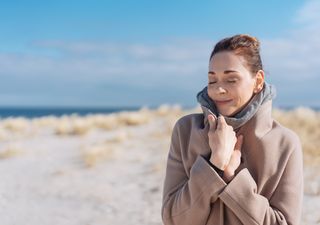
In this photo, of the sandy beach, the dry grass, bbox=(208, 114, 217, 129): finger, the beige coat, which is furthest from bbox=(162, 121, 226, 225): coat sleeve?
the dry grass

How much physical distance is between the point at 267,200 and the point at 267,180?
10cm

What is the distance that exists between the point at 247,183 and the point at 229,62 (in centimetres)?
53

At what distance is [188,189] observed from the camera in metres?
2.15

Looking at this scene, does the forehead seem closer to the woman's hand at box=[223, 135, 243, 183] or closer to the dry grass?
the woman's hand at box=[223, 135, 243, 183]

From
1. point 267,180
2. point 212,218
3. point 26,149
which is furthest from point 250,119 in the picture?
point 26,149

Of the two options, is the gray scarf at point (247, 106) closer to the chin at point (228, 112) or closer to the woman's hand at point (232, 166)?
the chin at point (228, 112)

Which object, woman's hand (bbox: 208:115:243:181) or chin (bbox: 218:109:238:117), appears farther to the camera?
chin (bbox: 218:109:238:117)

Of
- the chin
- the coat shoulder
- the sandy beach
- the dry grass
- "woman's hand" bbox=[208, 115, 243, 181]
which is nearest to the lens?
"woman's hand" bbox=[208, 115, 243, 181]

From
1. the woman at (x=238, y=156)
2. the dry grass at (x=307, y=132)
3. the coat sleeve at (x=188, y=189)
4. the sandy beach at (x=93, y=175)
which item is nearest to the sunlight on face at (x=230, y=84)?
the woman at (x=238, y=156)

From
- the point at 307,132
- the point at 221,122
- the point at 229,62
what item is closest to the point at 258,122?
the point at 221,122

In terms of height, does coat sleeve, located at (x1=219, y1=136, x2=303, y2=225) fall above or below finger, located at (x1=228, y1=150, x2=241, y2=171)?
below

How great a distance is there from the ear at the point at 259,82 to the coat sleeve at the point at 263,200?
371 millimetres

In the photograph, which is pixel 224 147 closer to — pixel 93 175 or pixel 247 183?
pixel 247 183

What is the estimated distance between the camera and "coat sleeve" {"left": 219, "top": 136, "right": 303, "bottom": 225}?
2059mm
